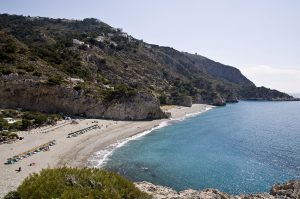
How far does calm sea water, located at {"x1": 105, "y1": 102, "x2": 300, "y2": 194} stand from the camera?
1476 inches

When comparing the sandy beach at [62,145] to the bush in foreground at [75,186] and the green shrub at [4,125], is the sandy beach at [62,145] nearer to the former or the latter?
the green shrub at [4,125]

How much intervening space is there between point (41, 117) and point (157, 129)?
24843mm

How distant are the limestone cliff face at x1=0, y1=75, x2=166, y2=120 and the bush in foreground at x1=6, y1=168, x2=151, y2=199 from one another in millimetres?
59553

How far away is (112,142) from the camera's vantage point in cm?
5647

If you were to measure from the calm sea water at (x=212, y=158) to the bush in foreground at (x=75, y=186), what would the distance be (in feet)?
61.9

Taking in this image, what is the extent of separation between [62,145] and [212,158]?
71.6ft

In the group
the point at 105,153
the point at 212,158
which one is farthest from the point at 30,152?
the point at 212,158

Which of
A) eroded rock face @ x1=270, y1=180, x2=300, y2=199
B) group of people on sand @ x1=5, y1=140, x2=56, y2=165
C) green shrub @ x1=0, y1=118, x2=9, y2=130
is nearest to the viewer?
eroded rock face @ x1=270, y1=180, x2=300, y2=199

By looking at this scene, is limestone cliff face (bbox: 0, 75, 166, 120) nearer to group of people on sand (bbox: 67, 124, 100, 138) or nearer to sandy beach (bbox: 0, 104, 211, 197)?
→ sandy beach (bbox: 0, 104, 211, 197)

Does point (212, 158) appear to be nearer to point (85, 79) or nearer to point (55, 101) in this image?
point (55, 101)

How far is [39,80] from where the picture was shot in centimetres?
7456

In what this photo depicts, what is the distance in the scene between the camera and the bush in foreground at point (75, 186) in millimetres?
14477

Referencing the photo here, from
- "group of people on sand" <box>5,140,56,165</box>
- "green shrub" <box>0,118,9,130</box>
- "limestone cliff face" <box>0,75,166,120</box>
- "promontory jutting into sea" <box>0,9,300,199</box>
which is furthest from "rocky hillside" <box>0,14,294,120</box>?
"group of people on sand" <box>5,140,56,165</box>

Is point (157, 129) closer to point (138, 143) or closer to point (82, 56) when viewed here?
point (138, 143)
